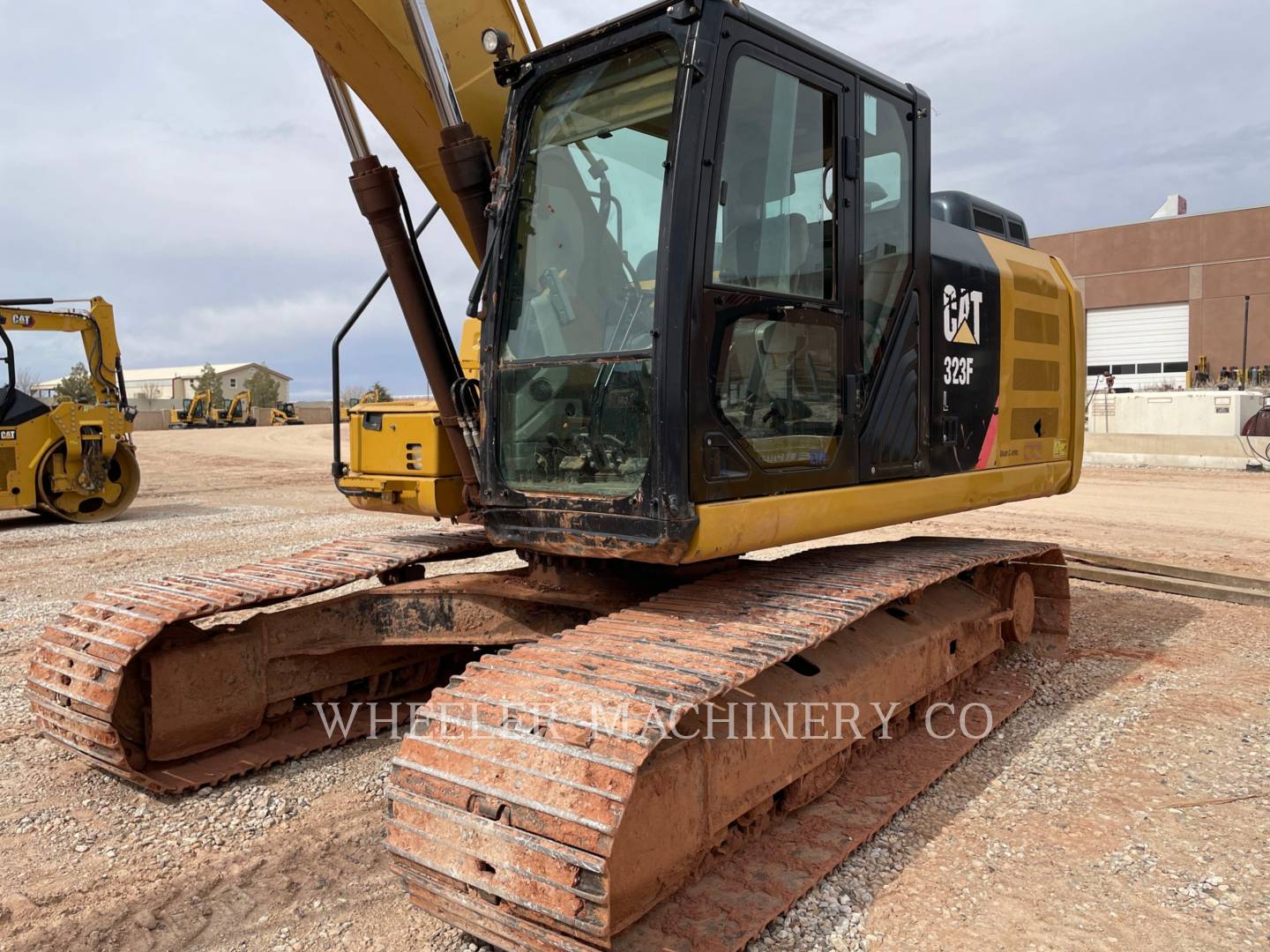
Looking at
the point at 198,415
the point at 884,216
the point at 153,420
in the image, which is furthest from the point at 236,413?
the point at 884,216

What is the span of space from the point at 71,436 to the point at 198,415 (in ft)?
125

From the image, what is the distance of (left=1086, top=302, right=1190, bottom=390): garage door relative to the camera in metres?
45.2

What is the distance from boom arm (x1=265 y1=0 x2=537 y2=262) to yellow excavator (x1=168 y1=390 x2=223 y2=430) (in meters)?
48.2

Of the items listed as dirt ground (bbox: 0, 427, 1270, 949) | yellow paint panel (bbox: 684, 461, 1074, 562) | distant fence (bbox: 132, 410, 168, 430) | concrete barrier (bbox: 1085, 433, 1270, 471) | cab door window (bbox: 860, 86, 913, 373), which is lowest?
dirt ground (bbox: 0, 427, 1270, 949)

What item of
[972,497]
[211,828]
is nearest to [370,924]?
[211,828]

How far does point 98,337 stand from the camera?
1345cm

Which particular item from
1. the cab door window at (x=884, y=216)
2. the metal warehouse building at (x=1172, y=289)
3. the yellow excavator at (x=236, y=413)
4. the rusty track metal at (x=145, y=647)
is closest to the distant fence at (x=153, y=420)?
the yellow excavator at (x=236, y=413)

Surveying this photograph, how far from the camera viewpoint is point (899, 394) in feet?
13.2

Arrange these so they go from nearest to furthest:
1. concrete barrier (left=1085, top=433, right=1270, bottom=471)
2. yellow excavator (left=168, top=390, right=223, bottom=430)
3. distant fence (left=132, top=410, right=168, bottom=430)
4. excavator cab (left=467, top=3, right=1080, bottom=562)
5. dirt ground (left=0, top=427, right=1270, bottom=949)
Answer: dirt ground (left=0, top=427, right=1270, bottom=949) < excavator cab (left=467, top=3, right=1080, bottom=562) < concrete barrier (left=1085, top=433, right=1270, bottom=471) < yellow excavator (left=168, top=390, right=223, bottom=430) < distant fence (left=132, top=410, right=168, bottom=430)

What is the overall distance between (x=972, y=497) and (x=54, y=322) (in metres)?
13.0

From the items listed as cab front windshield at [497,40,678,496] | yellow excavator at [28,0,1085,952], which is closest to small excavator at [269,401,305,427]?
yellow excavator at [28,0,1085,952]

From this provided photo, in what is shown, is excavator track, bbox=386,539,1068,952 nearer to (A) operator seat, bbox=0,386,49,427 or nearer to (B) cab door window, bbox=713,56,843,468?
(B) cab door window, bbox=713,56,843,468

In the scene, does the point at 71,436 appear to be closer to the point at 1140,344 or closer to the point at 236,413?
the point at 236,413

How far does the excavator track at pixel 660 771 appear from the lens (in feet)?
7.65
